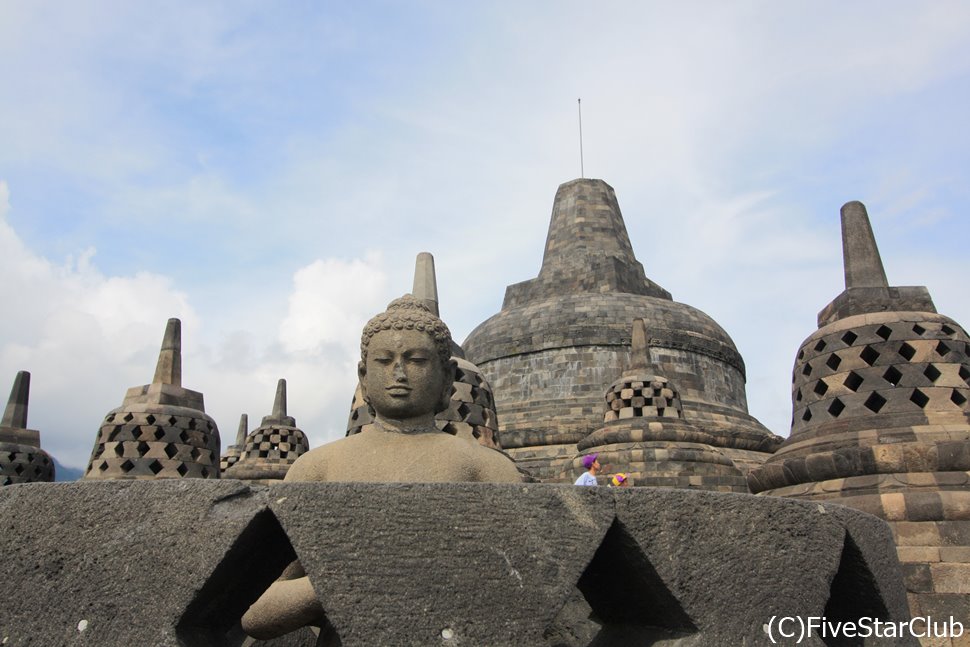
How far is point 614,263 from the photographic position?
2139 cm

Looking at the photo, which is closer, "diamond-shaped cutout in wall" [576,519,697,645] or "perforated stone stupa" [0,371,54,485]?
"diamond-shaped cutout in wall" [576,519,697,645]

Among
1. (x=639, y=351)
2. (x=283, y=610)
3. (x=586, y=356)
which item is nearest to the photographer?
(x=283, y=610)

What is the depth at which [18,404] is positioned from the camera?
11141mm

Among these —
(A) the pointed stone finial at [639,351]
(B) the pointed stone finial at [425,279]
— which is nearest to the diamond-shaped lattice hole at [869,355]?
(B) the pointed stone finial at [425,279]

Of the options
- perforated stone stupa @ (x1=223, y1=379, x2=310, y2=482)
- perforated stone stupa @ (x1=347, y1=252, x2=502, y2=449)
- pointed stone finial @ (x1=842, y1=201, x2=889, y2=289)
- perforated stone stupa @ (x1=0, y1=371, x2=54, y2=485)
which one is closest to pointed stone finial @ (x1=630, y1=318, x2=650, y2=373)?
perforated stone stupa @ (x1=223, y1=379, x2=310, y2=482)

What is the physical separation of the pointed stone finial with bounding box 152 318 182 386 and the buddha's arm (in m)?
8.37

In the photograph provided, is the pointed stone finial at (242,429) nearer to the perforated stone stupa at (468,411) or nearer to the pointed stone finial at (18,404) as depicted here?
the pointed stone finial at (18,404)

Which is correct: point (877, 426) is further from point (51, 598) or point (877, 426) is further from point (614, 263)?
point (614, 263)

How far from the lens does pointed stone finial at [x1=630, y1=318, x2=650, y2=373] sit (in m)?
14.6

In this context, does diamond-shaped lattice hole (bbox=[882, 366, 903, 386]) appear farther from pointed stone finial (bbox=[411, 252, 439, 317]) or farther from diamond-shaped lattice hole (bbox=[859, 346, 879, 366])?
pointed stone finial (bbox=[411, 252, 439, 317])

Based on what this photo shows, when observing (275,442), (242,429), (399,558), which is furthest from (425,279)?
(242,429)

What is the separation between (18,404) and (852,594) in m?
11.5

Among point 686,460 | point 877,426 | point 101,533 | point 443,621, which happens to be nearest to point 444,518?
point 443,621

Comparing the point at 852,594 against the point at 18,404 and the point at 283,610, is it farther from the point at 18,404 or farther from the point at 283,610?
the point at 18,404
